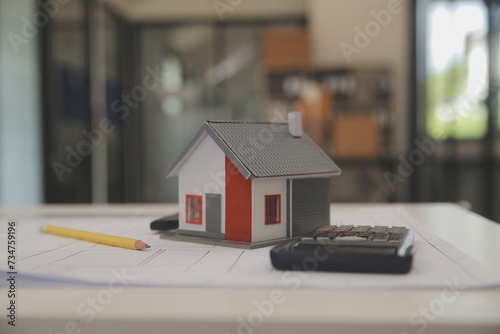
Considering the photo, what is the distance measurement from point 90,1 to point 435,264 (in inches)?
181

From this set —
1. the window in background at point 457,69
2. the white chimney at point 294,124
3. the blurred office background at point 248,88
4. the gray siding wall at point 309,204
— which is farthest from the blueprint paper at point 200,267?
the window in background at point 457,69

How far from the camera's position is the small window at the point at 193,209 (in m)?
0.80

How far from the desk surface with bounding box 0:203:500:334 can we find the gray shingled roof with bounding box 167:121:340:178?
0.26m

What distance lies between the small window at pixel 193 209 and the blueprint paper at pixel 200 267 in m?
0.06

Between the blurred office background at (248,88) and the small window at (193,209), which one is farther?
the blurred office background at (248,88)

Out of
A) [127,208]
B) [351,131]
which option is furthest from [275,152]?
[351,131]

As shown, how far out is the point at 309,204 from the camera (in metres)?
0.82

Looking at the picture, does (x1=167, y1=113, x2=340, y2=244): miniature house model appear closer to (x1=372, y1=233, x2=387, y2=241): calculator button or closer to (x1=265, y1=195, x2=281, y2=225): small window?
(x1=265, y1=195, x2=281, y2=225): small window

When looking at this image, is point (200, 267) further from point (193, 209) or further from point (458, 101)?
point (458, 101)

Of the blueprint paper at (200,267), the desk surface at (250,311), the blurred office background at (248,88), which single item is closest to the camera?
the desk surface at (250,311)

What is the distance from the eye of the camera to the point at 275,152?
2.60 feet

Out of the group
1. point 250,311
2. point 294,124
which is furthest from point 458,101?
point 250,311

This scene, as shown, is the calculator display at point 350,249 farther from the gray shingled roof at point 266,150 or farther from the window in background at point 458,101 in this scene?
the window in background at point 458,101

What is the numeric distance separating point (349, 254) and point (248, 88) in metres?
5.39
